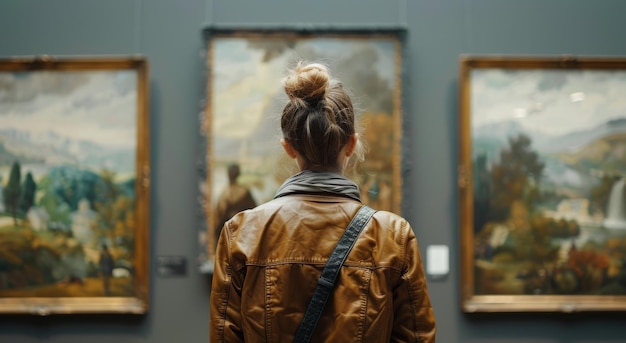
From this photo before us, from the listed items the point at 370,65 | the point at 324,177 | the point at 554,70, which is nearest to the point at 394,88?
the point at 370,65

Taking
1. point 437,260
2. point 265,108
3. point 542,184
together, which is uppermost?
point 265,108

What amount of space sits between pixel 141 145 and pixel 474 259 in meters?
2.94

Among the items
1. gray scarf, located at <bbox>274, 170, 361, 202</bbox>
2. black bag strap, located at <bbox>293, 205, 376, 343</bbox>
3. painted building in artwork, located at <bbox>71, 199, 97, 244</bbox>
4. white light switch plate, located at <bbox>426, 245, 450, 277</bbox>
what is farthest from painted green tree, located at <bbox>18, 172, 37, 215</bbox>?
black bag strap, located at <bbox>293, 205, 376, 343</bbox>

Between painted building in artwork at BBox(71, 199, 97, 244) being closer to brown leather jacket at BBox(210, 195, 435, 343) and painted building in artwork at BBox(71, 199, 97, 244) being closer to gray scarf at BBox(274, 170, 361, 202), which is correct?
brown leather jacket at BBox(210, 195, 435, 343)

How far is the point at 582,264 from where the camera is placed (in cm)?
552

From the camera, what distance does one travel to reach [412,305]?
8.66ft

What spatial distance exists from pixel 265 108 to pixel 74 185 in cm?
173

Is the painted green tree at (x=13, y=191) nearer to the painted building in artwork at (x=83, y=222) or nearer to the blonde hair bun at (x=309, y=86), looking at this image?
the painted building in artwork at (x=83, y=222)

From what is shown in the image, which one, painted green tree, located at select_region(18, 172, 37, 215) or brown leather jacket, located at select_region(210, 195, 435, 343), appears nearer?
brown leather jacket, located at select_region(210, 195, 435, 343)

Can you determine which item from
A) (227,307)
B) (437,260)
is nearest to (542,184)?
(437,260)

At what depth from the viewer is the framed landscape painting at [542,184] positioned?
5469mm

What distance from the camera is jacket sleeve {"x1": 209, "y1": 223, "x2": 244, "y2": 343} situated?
267 cm

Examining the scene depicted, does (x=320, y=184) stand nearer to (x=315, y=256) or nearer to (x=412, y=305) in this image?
(x=315, y=256)

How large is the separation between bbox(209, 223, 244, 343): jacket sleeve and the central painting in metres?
2.74
